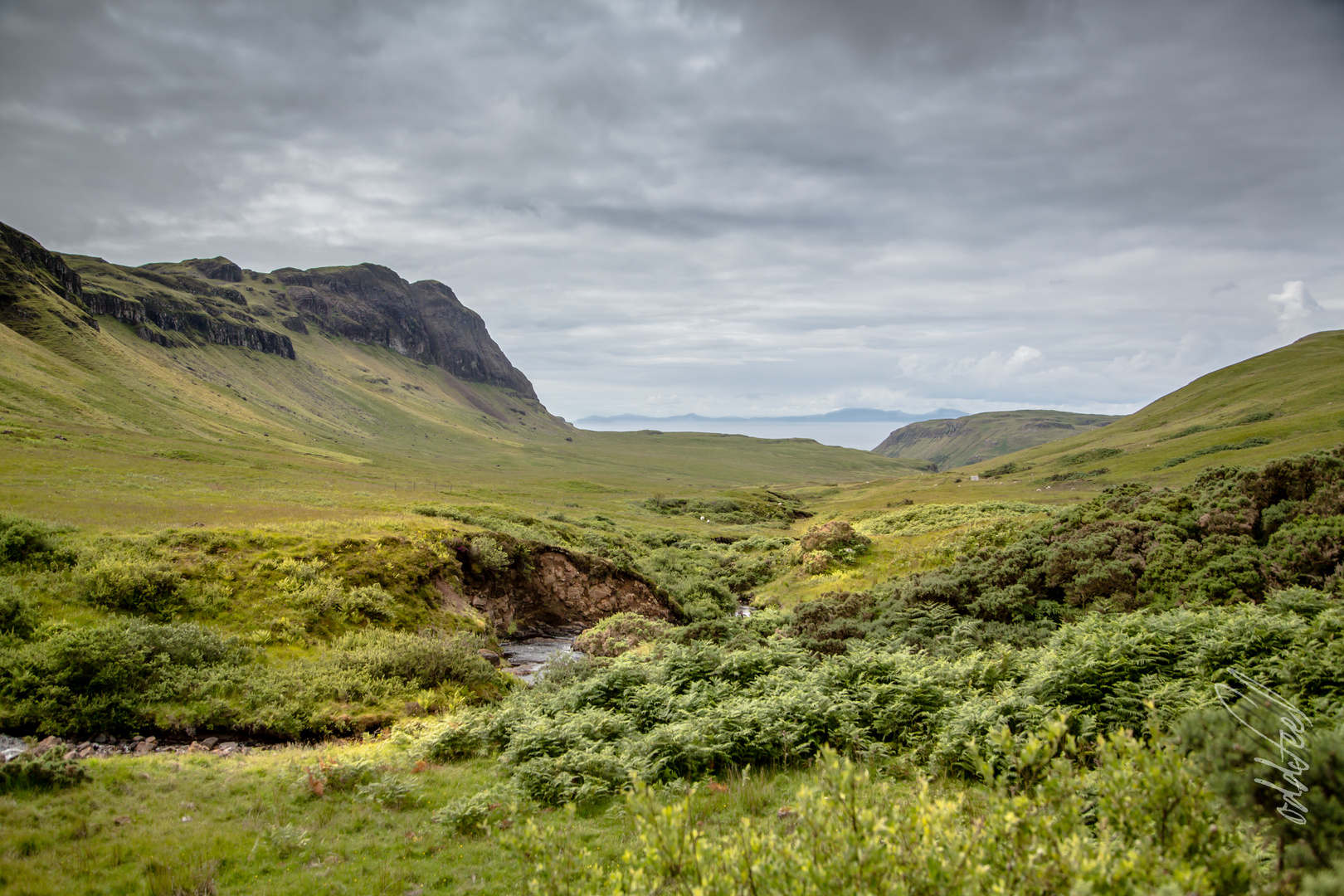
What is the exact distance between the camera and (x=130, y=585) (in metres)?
20.0

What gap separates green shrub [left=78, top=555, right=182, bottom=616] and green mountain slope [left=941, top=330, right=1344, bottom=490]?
59494 mm

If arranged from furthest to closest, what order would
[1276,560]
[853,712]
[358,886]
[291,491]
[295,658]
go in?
[291,491] → [295,658] → [1276,560] → [853,712] → [358,886]

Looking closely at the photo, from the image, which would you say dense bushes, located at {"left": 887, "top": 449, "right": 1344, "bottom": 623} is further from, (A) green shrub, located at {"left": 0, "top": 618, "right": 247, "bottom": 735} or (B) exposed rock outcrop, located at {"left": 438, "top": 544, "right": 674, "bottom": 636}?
(A) green shrub, located at {"left": 0, "top": 618, "right": 247, "bottom": 735}

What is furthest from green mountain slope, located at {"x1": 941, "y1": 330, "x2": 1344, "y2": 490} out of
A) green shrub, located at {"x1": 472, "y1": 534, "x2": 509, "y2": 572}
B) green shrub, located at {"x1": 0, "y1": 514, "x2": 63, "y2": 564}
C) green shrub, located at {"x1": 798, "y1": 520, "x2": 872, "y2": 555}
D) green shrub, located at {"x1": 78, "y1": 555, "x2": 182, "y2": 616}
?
green shrub, located at {"x1": 0, "y1": 514, "x2": 63, "y2": 564}

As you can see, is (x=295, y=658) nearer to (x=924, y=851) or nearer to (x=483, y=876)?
(x=483, y=876)

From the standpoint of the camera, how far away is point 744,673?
16312 mm

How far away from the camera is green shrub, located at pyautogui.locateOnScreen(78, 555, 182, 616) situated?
19.5m

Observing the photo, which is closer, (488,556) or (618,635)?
(618,635)

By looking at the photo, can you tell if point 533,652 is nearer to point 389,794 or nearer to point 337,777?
point 337,777

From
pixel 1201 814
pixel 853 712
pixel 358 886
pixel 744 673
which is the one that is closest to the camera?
pixel 1201 814

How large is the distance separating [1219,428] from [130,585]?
13492cm

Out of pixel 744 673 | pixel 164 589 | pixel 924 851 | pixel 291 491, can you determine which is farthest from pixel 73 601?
pixel 291 491

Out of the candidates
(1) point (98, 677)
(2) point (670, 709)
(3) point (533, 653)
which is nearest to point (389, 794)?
(2) point (670, 709)

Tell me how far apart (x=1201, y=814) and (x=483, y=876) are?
9.02 metres
